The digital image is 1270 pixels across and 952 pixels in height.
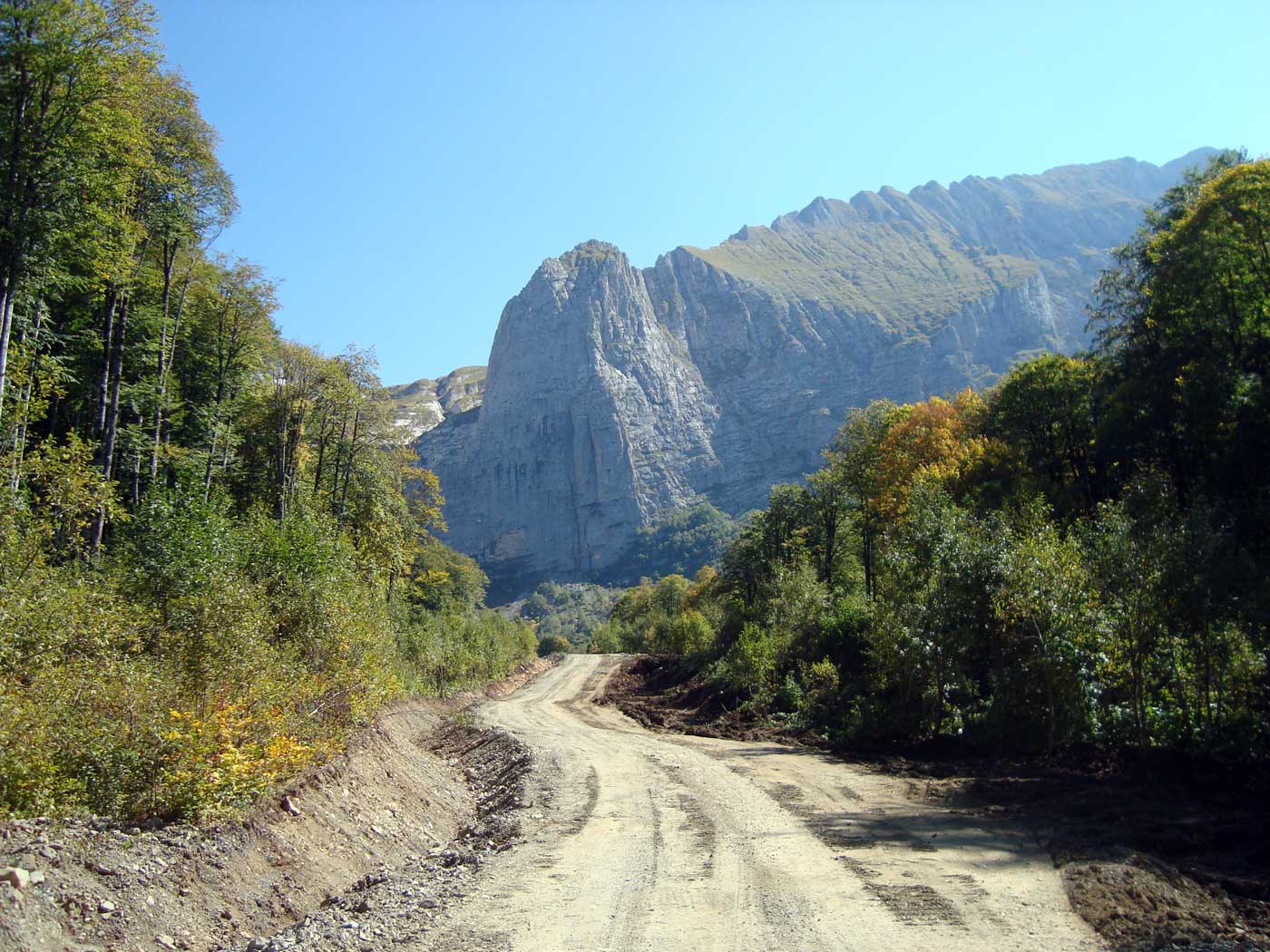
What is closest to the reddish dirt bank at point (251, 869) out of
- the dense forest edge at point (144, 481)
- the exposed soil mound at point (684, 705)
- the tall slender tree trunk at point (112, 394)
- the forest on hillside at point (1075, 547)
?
the dense forest edge at point (144, 481)

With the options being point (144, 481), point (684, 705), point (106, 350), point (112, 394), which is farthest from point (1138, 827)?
point (144, 481)

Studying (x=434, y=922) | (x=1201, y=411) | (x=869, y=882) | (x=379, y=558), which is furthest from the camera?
(x=379, y=558)

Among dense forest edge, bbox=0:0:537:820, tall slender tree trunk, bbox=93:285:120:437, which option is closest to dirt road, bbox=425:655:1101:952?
dense forest edge, bbox=0:0:537:820

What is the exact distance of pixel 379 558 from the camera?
3734 cm

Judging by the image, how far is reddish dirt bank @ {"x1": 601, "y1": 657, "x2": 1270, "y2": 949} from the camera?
6973 mm

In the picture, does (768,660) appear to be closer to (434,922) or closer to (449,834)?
(449,834)

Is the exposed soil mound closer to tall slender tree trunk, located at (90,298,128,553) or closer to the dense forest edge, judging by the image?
the dense forest edge

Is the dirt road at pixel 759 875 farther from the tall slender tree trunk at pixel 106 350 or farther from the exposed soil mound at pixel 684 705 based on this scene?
the tall slender tree trunk at pixel 106 350

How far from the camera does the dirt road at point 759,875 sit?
700 cm

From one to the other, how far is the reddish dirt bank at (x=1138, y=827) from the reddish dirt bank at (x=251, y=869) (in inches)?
270

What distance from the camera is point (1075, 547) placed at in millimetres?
15867

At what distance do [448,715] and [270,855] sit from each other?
23.9 meters

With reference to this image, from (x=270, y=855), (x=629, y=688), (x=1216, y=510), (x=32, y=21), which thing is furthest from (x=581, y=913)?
(x=629, y=688)

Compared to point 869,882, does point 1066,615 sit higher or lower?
higher
